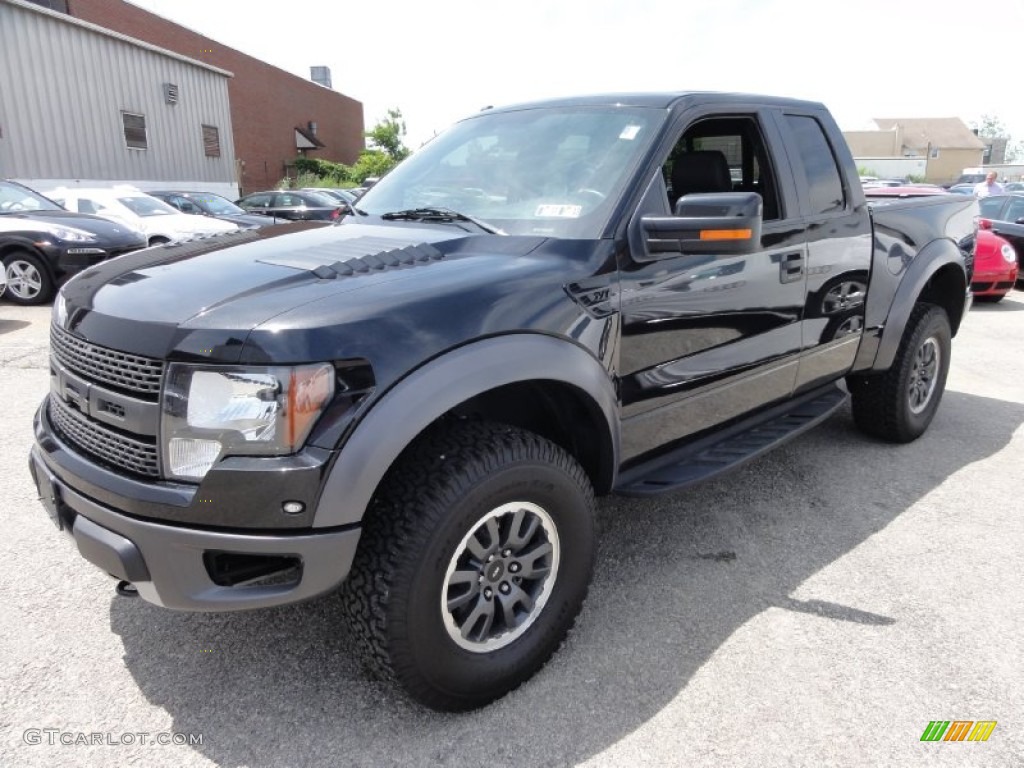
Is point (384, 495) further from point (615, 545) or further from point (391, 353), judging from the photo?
point (615, 545)

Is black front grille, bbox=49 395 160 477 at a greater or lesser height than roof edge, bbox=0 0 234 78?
lesser

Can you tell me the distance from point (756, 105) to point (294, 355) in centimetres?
249

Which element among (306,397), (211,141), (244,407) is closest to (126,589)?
(244,407)

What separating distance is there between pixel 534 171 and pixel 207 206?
1284 centimetres

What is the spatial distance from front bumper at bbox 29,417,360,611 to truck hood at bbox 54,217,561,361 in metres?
0.43

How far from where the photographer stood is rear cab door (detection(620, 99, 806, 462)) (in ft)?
8.73

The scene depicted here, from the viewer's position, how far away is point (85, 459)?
6.96 feet

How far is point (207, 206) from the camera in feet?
46.2

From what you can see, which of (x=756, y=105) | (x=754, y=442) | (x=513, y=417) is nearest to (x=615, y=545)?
(x=754, y=442)

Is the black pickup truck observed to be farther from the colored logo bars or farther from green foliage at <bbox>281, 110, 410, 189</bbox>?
green foliage at <bbox>281, 110, 410, 189</bbox>

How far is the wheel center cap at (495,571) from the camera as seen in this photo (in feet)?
7.38

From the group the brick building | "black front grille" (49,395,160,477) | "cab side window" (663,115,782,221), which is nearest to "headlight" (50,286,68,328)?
"black front grille" (49,395,160,477)

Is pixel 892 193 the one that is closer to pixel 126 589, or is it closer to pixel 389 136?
pixel 126 589

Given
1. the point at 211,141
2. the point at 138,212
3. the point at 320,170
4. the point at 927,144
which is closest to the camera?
the point at 138,212
